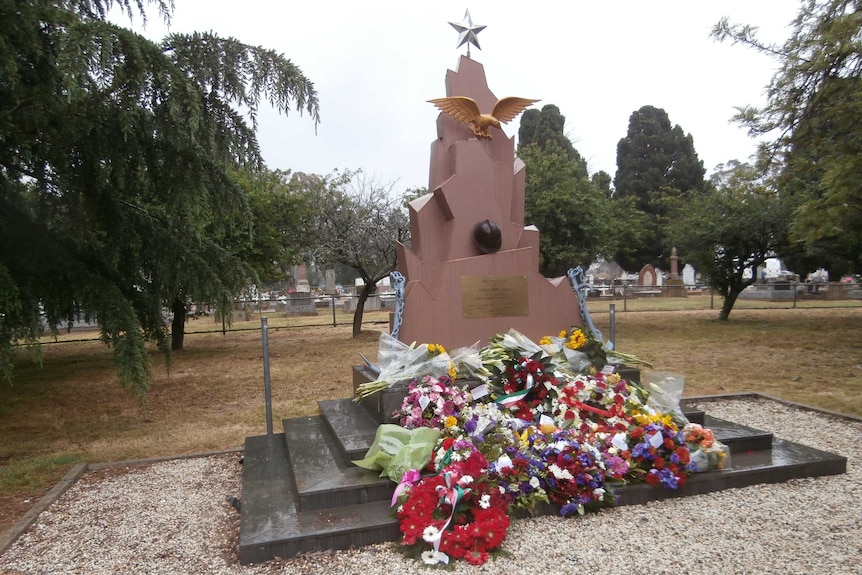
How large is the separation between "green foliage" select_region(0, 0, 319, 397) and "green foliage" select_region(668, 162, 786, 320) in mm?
12753

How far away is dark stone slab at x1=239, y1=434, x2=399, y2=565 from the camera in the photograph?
305 centimetres

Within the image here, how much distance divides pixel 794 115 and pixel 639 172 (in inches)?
1268

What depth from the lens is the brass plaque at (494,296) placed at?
18.5ft

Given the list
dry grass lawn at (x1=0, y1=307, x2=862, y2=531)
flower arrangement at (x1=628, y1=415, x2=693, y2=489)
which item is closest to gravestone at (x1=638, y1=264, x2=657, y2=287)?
dry grass lawn at (x1=0, y1=307, x2=862, y2=531)

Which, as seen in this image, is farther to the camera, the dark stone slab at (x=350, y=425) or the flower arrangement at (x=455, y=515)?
the dark stone slab at (x=350, y=425)

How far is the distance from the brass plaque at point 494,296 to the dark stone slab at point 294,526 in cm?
252

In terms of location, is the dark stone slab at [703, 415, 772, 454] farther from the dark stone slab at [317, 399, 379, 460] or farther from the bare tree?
the bare tree

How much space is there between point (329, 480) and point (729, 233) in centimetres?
1430

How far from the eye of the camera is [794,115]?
8.41m

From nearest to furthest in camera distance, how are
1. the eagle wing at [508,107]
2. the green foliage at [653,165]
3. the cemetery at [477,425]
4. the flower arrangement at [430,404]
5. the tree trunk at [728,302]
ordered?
the cemetery at [477,425], the flower arrangement at [430,404], the eagle wing at [508,107], the tree trunk at [728,302], the green foliage at [653,165]

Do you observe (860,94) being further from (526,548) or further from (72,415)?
(72,415)

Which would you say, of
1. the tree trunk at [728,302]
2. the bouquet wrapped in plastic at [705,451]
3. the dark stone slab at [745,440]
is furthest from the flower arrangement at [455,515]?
the tree trunk at [728,302]

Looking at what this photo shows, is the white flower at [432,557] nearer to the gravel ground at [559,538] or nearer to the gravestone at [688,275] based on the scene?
the gravel ground at [559,538]

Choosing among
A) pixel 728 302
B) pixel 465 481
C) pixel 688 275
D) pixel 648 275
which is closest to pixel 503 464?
pixel 465 481
